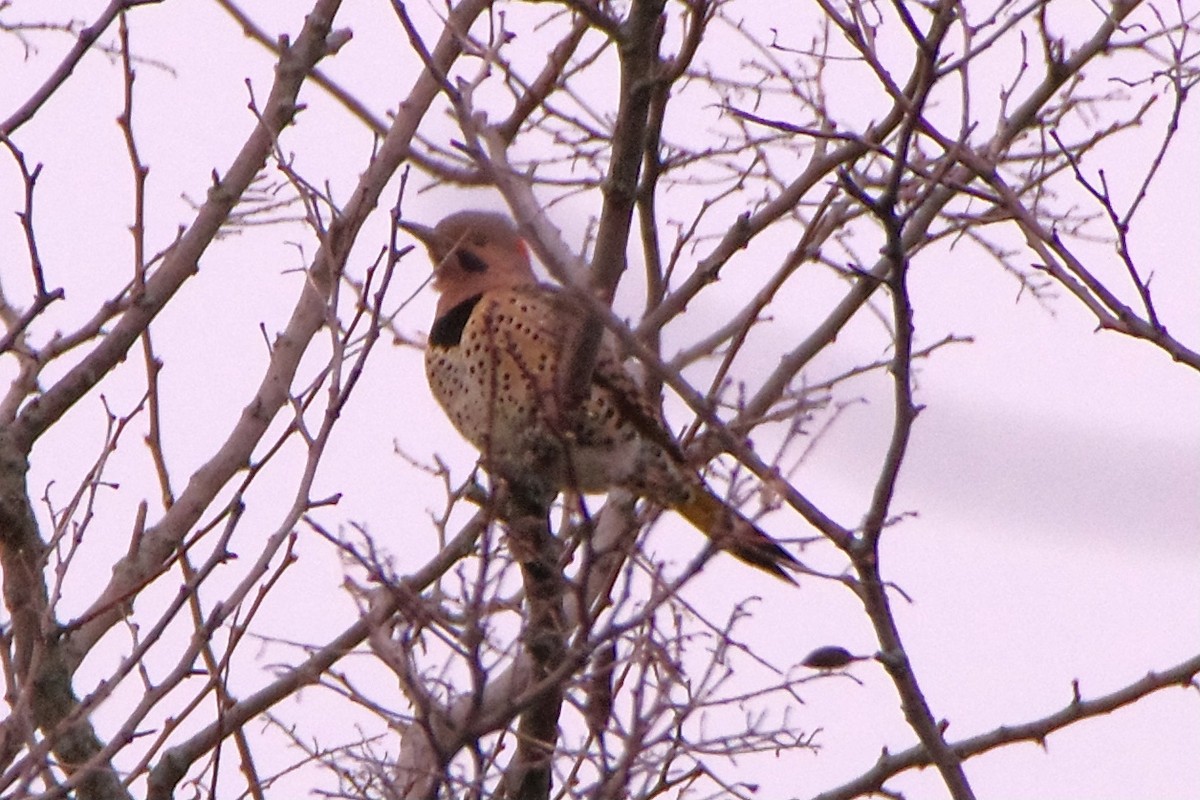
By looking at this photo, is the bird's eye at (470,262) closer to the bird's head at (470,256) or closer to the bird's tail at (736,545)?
the bird's head at (470,256)

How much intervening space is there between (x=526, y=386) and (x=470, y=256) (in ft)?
6.21

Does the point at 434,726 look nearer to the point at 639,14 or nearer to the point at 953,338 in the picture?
the point at 639,14

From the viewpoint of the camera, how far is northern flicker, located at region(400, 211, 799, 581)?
4.24 m

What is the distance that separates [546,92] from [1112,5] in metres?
1.51

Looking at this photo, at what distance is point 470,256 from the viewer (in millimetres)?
5926

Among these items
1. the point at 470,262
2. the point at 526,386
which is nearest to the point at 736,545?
the point at 526,386

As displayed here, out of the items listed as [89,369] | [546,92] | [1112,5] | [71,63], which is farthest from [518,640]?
[1112,5]

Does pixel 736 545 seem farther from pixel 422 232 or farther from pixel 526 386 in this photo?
pixel 422 232

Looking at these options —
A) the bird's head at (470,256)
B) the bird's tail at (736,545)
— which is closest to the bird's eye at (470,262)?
the bird's head at (470,256)

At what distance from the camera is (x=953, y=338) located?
5.13m

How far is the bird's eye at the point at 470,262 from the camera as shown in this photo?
5.92 meters

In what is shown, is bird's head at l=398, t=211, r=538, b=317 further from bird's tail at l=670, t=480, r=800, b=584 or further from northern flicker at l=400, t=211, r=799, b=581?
bird's tail at l=670, t=480, r=800, b=584

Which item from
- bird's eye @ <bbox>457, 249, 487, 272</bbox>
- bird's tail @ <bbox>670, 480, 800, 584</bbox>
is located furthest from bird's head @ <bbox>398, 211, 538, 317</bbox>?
bird's tail @ <bbox>670, 480, 800, 584</bbox>

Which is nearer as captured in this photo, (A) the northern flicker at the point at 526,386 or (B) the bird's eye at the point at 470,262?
(A) the northern flicker at the point at 526,386
